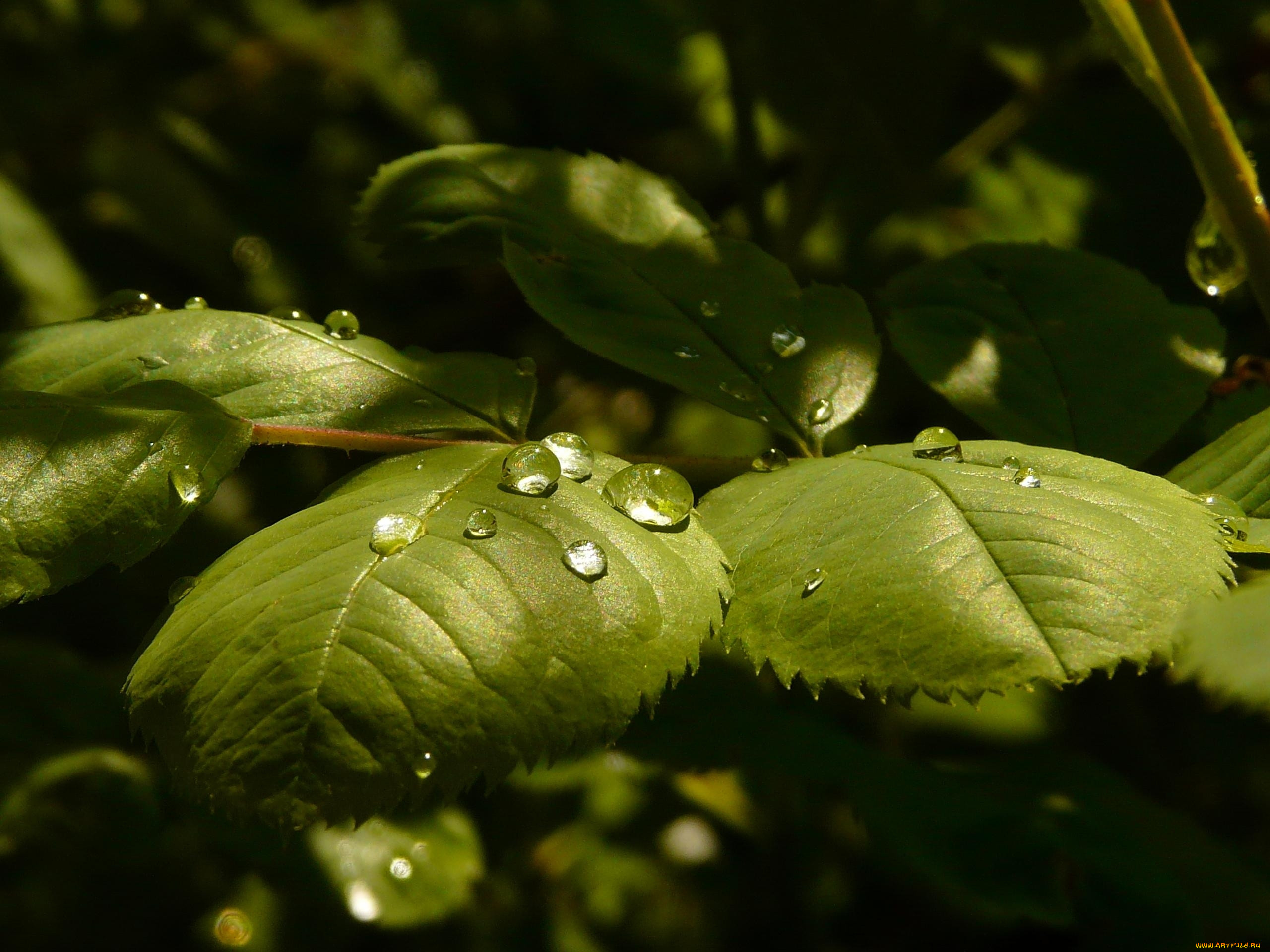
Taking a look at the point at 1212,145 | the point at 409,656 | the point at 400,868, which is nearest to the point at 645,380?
the point at 400,868

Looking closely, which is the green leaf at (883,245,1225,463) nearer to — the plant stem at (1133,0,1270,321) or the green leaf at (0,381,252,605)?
the plant stem at (1133,0,1270,321)

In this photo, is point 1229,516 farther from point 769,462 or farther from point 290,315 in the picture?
point 290,315

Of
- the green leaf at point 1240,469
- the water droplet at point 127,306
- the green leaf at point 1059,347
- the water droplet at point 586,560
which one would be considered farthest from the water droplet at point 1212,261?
the water droplet at point 127,306

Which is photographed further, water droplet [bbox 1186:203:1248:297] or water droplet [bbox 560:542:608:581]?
water droplet [bbox 1186:203:1248:297]

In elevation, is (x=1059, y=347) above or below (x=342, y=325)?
above

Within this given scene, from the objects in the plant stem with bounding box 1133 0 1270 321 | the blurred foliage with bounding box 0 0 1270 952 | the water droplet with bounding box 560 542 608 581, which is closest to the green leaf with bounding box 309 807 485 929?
the blurred foliage with bounding box 0 0 1270 952

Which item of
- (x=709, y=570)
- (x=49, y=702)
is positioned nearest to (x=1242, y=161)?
(x=709, y=570)
